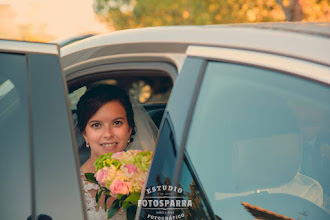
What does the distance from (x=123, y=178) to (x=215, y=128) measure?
0.84 meters

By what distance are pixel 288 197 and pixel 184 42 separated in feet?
2.18

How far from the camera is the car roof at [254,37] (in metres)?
1.42

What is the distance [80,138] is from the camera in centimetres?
342

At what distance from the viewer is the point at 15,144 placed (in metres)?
1.83

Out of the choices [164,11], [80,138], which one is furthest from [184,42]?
[164,11]

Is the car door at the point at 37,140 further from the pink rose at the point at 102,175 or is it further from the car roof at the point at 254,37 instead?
the pink rose at the point at 102,175

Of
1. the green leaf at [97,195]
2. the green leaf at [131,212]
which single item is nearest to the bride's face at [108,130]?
the green leaf at [97,195]

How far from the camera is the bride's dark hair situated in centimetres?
307

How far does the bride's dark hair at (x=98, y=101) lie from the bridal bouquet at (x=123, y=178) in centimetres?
52

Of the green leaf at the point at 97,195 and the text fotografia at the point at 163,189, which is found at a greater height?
the green leaf at the point at 97,195

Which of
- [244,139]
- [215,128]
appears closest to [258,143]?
[244,139]

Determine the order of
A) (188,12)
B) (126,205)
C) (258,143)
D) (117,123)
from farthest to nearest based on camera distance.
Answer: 1. (188,12)
2. (117,123)
3. (126,205)
4. (258,143)

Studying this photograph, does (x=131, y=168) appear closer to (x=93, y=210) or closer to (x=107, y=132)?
(x=93, y=210)

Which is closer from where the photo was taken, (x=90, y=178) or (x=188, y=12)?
(x=90, y=178)
